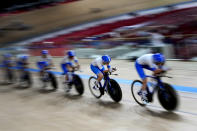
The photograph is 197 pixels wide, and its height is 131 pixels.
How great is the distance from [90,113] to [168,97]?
1.73 metres

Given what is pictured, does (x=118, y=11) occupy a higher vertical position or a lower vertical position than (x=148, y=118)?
higher

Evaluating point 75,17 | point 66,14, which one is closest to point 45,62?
point 75,17

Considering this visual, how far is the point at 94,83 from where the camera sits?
5.86 meters

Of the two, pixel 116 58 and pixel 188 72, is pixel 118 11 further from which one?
pixel 188 72

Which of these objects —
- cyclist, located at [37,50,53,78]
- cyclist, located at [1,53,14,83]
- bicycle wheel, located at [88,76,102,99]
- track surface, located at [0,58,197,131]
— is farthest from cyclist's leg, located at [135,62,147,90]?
cyclist, located at [1,53,14,83]

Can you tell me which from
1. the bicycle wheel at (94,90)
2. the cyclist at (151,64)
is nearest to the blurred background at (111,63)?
the bicycle wheel at (94,90)

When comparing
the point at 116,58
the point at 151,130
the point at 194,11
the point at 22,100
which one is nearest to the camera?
the point at 151,130

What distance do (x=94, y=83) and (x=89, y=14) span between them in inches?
615

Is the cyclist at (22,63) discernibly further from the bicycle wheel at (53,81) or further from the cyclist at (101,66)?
the cyclist at (101,66)

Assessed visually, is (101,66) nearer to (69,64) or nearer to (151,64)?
(69,64)

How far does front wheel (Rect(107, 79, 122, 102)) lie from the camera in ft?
17.2

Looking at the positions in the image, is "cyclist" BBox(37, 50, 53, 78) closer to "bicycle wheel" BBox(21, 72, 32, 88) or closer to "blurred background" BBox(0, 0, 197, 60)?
"bicycle wheel" BBox(21, 72, 32, 88)

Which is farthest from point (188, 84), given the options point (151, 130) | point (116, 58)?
point (116, 58)

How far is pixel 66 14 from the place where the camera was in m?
21.0
